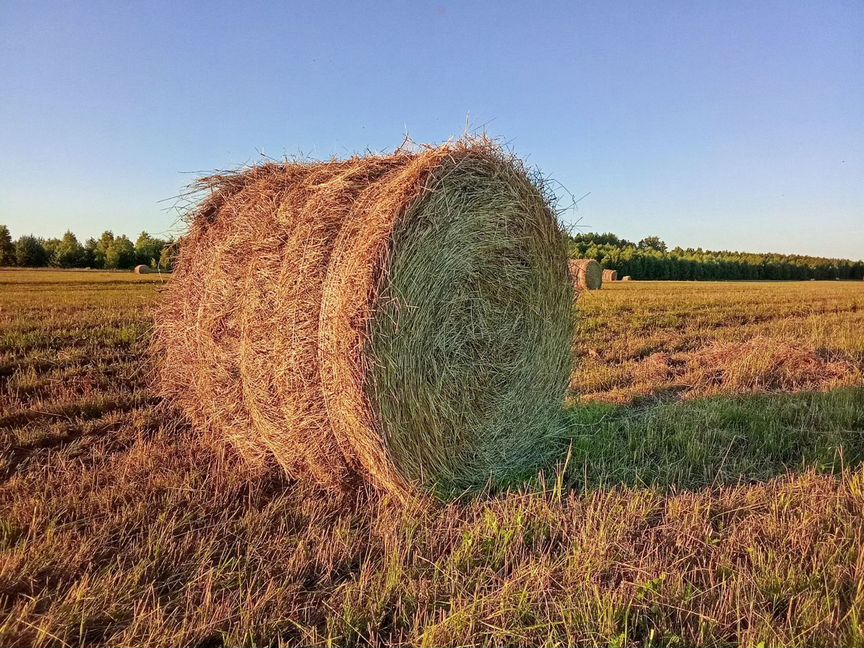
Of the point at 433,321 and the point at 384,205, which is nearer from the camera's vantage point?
the point at 384,205

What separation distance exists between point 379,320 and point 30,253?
216ft

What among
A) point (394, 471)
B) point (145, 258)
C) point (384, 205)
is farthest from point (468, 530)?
point (145, 258)

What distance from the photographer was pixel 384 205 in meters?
3.38

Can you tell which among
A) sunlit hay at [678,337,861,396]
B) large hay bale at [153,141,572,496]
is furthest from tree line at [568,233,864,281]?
large hay bale at [153,141,572,496]

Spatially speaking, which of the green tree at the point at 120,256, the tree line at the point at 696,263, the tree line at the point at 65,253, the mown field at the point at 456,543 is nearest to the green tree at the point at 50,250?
the tree line at the point at 65,253

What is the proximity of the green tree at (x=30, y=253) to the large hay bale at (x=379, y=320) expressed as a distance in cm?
6328

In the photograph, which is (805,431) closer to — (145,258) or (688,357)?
(688,357)

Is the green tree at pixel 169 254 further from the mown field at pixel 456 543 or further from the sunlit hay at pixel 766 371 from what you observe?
the sunlit hay at pixel 766 371

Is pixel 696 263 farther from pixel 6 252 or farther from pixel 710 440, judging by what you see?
pixel 6 252

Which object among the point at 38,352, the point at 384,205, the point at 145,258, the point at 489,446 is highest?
the point at 145,258

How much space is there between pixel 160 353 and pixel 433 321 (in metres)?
3.00

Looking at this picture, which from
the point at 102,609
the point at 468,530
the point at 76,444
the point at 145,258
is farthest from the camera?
the point at 145,258

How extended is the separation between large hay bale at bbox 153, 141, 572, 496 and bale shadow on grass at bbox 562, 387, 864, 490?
506 mm

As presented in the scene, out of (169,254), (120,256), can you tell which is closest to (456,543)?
(169,254)
